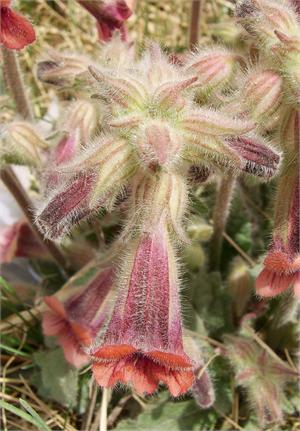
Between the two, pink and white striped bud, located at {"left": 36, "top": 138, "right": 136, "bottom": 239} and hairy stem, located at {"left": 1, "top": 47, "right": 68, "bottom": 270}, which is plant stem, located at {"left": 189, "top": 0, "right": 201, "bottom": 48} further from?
pink and white striped bud, located at {"left": 36, "top": 138, "right": 136, "bottom": 239}

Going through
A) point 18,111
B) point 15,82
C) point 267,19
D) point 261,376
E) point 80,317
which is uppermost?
point 267,19

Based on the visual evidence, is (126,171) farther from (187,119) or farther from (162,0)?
(162,0)

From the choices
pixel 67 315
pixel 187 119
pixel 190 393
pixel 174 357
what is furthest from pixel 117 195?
pixel 190 393

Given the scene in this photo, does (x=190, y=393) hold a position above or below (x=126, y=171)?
below

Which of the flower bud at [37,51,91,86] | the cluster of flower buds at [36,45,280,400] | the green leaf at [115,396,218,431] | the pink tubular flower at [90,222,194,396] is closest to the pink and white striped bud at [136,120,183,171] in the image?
the cluster of flower buds at [36,45,280,400]

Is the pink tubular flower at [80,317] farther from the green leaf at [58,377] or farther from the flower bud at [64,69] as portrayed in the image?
the flower bud at [64,69]

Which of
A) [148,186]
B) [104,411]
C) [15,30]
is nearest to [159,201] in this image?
[148,186]

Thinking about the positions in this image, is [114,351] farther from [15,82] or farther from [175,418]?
[15,82]
